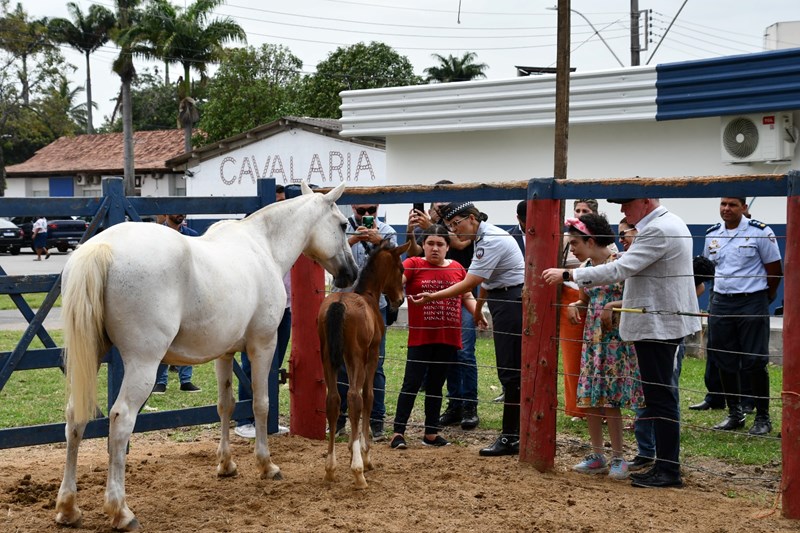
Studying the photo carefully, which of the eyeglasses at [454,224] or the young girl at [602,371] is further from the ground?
the eyeglasses at [454,224]

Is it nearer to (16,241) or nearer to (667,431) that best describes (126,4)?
(16,241)

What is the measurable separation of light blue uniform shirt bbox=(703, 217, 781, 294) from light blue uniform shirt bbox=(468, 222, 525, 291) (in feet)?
7.13

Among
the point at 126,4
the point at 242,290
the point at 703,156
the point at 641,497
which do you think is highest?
the point at 126,4

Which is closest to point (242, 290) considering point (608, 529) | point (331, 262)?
point (331, 262)

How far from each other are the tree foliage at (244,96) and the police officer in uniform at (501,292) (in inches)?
1244

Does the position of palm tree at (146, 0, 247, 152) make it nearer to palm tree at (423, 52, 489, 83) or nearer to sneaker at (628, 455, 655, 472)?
palm tree at (423, 52, 489, 83)

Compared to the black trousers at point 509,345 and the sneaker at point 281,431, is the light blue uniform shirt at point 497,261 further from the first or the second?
the sneaker at point 281,431

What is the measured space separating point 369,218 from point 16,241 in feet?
105

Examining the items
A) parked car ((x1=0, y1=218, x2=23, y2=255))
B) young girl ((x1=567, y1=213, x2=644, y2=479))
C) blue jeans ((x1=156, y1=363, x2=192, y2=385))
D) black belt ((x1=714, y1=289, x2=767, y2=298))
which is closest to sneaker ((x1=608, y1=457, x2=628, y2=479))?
young girl ((x1=567, y1=213, x2=644, y2=479))

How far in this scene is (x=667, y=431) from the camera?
19.6 feet

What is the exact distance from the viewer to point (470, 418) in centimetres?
821

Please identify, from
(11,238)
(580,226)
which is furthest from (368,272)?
(11,238)

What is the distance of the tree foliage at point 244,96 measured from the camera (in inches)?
1538

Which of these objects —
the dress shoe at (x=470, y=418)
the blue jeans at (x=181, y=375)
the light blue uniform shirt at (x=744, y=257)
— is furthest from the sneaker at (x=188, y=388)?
the light blue uniform shirt at (x=744, y=257)
